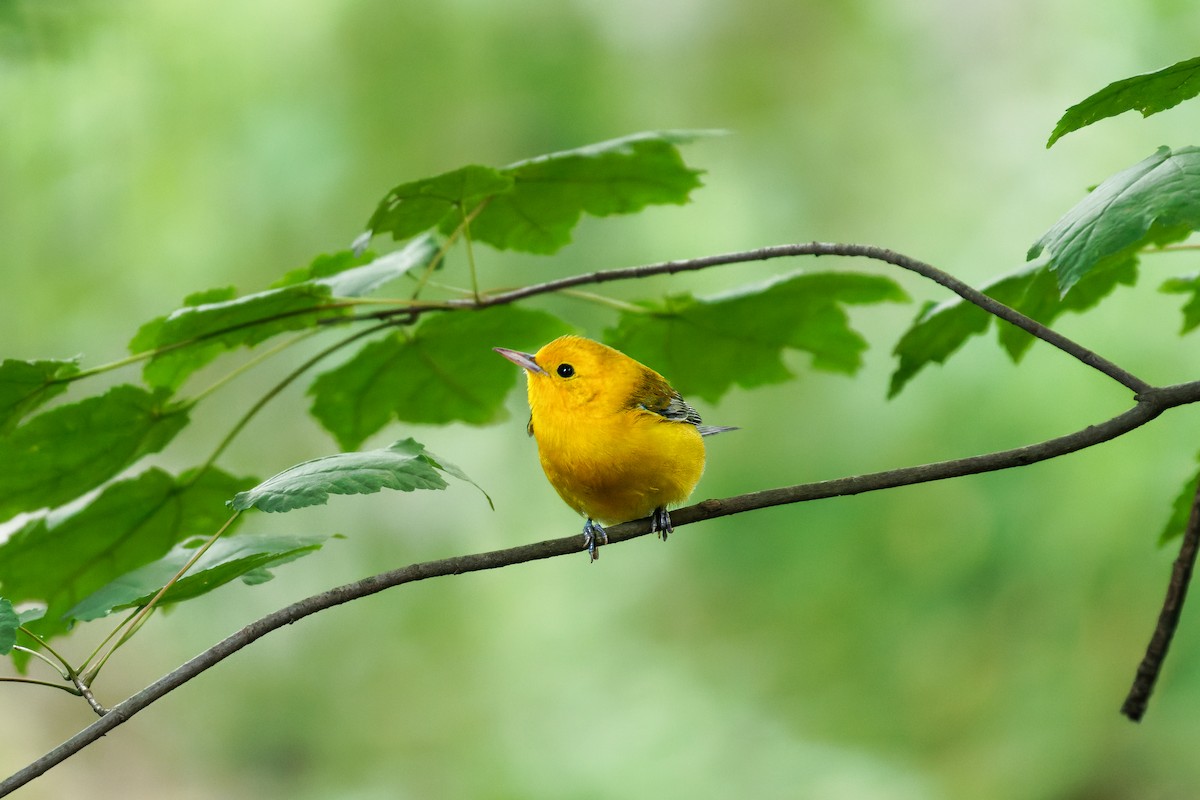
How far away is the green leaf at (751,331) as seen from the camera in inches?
54.1

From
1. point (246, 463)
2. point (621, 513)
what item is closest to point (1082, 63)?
point (621, 513)

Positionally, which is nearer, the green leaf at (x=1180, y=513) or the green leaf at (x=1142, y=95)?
the green leaf at (x=1142, y=95)

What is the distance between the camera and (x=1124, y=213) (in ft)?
2.72

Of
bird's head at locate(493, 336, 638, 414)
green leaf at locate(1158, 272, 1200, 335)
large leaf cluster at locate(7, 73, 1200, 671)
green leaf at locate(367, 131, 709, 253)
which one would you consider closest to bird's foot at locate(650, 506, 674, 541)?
bird's head at locate(493, 336, 638, 414)

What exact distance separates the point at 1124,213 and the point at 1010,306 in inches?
18.4

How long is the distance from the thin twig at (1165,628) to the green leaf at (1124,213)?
1.21 ft

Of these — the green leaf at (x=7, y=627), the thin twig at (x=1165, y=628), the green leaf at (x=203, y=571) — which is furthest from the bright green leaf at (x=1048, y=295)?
the green leaf at (x=7, y=627)

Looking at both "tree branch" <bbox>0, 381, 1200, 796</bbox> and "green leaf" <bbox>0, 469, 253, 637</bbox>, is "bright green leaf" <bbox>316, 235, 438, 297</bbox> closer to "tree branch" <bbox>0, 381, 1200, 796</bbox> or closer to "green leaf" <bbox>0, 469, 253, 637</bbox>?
"green leaf" <bbox>0, 469, 253, 637</bbox>

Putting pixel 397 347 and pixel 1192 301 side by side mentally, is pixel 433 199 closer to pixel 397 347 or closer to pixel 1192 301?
pixel 397 347

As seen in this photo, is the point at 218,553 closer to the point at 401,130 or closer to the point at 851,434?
the point at 851,434

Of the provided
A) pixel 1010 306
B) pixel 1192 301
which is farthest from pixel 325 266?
pixel 1192 301

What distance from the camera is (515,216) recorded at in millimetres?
1437

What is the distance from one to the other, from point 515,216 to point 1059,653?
6.68 ft

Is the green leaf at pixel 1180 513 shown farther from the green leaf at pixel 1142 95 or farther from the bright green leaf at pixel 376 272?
the bright green leaf at pixel 376 272
